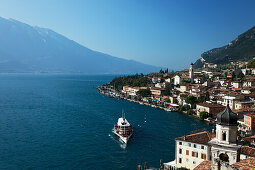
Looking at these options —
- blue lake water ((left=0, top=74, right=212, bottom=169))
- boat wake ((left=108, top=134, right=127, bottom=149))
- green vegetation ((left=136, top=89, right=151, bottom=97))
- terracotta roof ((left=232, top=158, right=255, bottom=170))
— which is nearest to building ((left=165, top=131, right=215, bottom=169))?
blue lake water ((left=0, top=74, right=212, bottom=169))

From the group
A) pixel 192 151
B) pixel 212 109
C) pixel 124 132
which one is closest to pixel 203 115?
pixel 212 109

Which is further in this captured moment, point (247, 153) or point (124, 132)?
point (124, 132)

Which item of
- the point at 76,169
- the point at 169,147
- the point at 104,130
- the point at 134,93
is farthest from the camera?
the point at 134,93

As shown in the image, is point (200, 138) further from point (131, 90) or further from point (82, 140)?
point (131, 90)

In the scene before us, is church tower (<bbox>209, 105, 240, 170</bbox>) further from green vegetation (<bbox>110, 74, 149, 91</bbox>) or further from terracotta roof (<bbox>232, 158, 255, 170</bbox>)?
green vegetation (<bbox>110, 74, 149, 91</bbox>)

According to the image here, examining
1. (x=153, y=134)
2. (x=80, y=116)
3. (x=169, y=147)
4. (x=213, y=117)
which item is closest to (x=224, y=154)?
(x=169, y=147)

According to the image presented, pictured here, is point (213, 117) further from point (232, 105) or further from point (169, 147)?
point (169, 147)

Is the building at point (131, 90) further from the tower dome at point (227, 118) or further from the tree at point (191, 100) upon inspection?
the tower dome at point (227, 118)

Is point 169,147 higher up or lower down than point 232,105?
lower down
